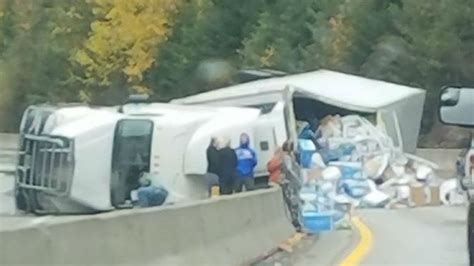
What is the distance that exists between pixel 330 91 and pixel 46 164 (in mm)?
15121

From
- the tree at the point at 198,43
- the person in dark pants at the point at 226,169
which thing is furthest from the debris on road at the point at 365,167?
the tree at the point at 198,43

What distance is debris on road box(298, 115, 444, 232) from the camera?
3894 centimetres

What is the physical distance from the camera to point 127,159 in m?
33.1

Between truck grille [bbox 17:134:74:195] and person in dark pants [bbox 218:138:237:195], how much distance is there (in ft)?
12.3

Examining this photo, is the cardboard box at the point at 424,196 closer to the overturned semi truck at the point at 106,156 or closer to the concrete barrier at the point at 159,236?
the overturned semi truck at the point at 106,156

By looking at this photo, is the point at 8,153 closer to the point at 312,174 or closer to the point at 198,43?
the point at 312,174

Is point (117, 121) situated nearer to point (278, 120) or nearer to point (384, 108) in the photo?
point (278, 120)

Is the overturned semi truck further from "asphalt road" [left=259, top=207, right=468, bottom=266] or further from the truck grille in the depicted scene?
"asphalt road" [left=259, top=207, right=468, bottom=266]

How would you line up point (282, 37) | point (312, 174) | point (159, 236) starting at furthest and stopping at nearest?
point (282, 37)
point (312, 174)
point (159, 236)

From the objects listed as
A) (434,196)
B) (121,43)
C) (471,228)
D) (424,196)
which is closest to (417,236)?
(471,228)

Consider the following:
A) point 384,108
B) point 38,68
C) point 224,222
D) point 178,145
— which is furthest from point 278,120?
point 38,68

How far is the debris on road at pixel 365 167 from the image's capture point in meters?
38.9

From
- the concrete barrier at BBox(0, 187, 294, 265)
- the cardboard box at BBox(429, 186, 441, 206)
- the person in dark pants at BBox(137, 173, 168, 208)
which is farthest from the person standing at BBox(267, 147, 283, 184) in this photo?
the cardboard box at BBox(429, 186, 441, 206)

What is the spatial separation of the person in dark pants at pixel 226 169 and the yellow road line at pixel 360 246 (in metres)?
2.54
